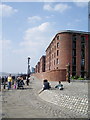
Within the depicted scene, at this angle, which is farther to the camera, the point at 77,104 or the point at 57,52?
the point at 57,52

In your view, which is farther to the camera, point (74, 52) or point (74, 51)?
point (74, 51)

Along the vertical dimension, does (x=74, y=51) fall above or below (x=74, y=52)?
above

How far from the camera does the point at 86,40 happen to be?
226 ft

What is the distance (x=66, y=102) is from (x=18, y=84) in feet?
44.2

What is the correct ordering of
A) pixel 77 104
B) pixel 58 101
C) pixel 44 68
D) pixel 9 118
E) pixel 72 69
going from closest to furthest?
pixel 9 118
pixel 77 104
pixel 58 101
pixel 72 69
pixel 44 68

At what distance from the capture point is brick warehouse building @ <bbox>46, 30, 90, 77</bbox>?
2581 inches

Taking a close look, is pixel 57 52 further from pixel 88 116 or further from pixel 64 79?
pixel 88 116

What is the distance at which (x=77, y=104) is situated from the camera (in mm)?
10922

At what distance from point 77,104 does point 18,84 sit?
580 inches

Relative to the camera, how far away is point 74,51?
221 ft

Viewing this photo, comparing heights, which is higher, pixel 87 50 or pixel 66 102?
pixel 87 50

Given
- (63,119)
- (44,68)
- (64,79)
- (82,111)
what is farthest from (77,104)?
(44,68)

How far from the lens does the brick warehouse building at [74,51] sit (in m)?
65.6

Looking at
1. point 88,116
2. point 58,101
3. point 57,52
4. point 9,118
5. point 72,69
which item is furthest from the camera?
point 57,52
